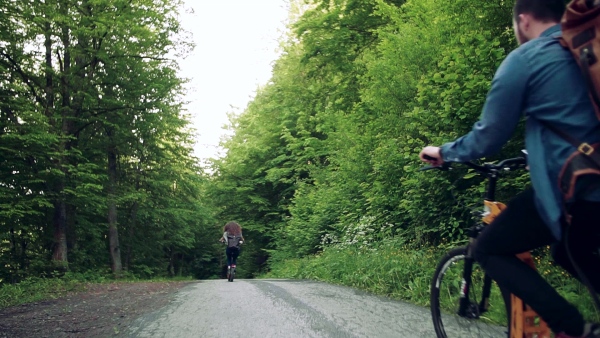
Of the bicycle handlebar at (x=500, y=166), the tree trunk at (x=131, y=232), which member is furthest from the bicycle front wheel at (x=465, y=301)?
the tree trunk at (x=131, y=232)

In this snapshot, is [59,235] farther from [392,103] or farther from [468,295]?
[468,295]

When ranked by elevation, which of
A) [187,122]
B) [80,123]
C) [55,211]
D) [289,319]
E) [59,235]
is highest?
[187,122]

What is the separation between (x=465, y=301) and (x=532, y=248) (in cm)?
81

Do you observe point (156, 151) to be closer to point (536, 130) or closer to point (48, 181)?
point (48, 181)

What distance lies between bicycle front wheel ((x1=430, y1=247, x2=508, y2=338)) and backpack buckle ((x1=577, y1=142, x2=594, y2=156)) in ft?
3.84

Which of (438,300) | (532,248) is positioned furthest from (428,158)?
(438,300)

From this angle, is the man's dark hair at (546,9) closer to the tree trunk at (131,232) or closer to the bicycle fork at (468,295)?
the bicycle fork at (468,295)

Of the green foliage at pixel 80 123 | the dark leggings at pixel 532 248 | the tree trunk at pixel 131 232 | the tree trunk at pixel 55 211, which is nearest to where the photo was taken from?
the dark leggings at pixel 532 248

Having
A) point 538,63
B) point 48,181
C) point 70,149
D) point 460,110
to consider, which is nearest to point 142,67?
point 70,149

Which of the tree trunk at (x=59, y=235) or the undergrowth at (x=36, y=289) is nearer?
the undergrowth at (x=36, y=289)

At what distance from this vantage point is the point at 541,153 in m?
2.09

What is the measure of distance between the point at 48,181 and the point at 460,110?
43.0 ft

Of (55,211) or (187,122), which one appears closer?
(55,211)

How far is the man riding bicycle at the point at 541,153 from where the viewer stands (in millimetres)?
2027
